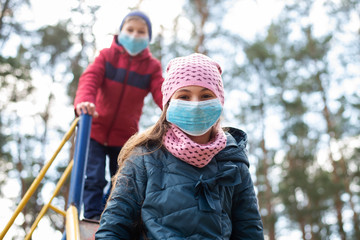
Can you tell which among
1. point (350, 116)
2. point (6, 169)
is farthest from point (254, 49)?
point (6, 169)

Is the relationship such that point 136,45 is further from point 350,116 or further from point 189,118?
point 350,116

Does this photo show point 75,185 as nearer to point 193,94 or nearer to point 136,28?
point 193,94

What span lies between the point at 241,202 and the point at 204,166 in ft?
0.89

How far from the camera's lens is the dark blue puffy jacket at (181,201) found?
1.61 meters

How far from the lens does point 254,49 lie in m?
14.9

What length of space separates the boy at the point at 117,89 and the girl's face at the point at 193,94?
4.03 ft

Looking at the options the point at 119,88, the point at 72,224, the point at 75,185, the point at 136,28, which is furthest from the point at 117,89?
the point at 72,224

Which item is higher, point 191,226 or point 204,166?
point 204,166

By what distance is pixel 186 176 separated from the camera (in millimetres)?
1752

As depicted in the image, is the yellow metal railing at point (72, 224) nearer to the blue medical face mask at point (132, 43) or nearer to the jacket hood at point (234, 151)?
the jacket hood at point (234, 151)

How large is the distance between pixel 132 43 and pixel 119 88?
46cm

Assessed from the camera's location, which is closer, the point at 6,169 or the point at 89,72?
the point at 89,72

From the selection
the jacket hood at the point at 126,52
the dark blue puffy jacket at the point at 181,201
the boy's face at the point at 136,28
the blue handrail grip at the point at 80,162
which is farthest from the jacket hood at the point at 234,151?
the boy's face at the point at 136,28

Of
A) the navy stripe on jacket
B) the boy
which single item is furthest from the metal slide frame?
the navy stripe on jacket
